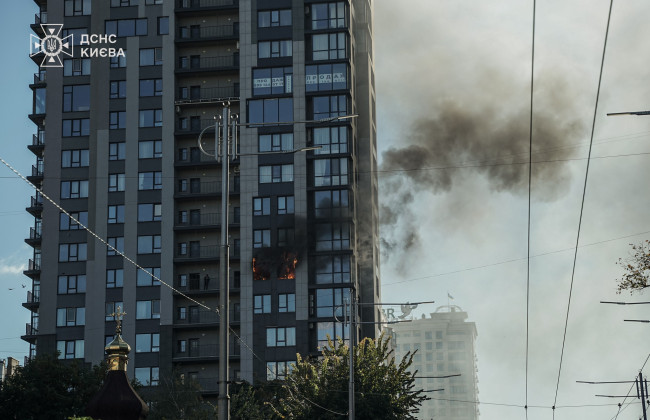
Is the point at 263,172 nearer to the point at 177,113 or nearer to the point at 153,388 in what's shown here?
the point at 177,113

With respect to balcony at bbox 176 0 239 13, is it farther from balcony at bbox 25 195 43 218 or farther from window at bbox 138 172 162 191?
balcony at bbox 25 195 43 218

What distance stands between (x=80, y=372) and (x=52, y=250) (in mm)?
42716

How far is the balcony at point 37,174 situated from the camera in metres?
124

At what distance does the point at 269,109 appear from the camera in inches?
4692

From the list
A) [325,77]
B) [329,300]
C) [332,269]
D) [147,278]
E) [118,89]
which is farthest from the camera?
[118,89]

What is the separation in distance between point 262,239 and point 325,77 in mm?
18236

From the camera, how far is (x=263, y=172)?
389ft

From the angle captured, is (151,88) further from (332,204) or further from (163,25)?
(332,204)

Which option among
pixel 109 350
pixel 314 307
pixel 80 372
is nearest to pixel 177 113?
pixel 314 307

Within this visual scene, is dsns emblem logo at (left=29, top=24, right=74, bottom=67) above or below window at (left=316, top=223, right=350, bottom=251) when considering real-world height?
above

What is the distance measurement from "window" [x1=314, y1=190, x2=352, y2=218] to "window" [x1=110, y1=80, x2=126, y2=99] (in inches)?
948

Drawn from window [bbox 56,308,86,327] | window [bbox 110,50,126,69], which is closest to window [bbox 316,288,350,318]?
window [bbox 56,308,86,327]

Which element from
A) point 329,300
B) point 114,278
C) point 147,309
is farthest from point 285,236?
point 114,278

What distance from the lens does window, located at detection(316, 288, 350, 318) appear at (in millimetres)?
114000
